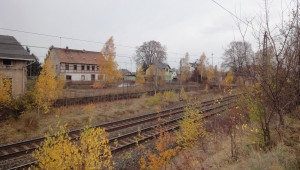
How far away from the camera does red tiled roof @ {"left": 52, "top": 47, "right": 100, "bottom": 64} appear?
128 ft

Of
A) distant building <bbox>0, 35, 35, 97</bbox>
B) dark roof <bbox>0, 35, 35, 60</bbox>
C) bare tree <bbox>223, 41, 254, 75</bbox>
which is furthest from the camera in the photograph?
dark roof <bbox>0, 35, 35, 60</bbox>

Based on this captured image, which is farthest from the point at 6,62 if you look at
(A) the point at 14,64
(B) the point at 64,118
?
A: (B) the point at 64,118

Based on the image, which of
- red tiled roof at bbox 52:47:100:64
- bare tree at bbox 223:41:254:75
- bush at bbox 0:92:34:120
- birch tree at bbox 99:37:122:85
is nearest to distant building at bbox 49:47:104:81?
red tiled roof at bbox 52:47:100:64

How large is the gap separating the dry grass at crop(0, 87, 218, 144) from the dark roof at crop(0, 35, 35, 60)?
785 centimetres

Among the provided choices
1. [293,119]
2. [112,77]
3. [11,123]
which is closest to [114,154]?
[293,119]

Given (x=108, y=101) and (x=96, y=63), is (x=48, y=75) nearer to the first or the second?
(x=108, y=101)

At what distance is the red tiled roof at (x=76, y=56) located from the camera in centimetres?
3897

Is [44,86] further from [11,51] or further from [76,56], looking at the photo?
[76,56]

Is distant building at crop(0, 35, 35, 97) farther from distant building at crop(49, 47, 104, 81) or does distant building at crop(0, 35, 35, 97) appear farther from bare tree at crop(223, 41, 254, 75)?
bare tree at crop(223, 41, 254, 75)

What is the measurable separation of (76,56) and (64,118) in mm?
30928

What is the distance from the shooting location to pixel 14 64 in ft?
60.7

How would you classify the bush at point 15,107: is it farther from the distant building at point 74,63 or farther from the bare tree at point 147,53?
the bare tree at point 147,53

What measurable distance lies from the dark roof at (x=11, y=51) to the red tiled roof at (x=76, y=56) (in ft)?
58.4

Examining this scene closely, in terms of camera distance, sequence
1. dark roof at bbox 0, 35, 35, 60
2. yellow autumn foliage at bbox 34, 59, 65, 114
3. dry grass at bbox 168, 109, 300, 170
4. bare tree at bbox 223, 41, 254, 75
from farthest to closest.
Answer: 1. dark roof at bbox 0, 35, 35, 60
2. yellow autumn foliage at bbox 34, 59, 65, 114
3. bare tree at bbox 223, 41, 254, 75
4. dry grass at bbox 168, 109, 300, 170
